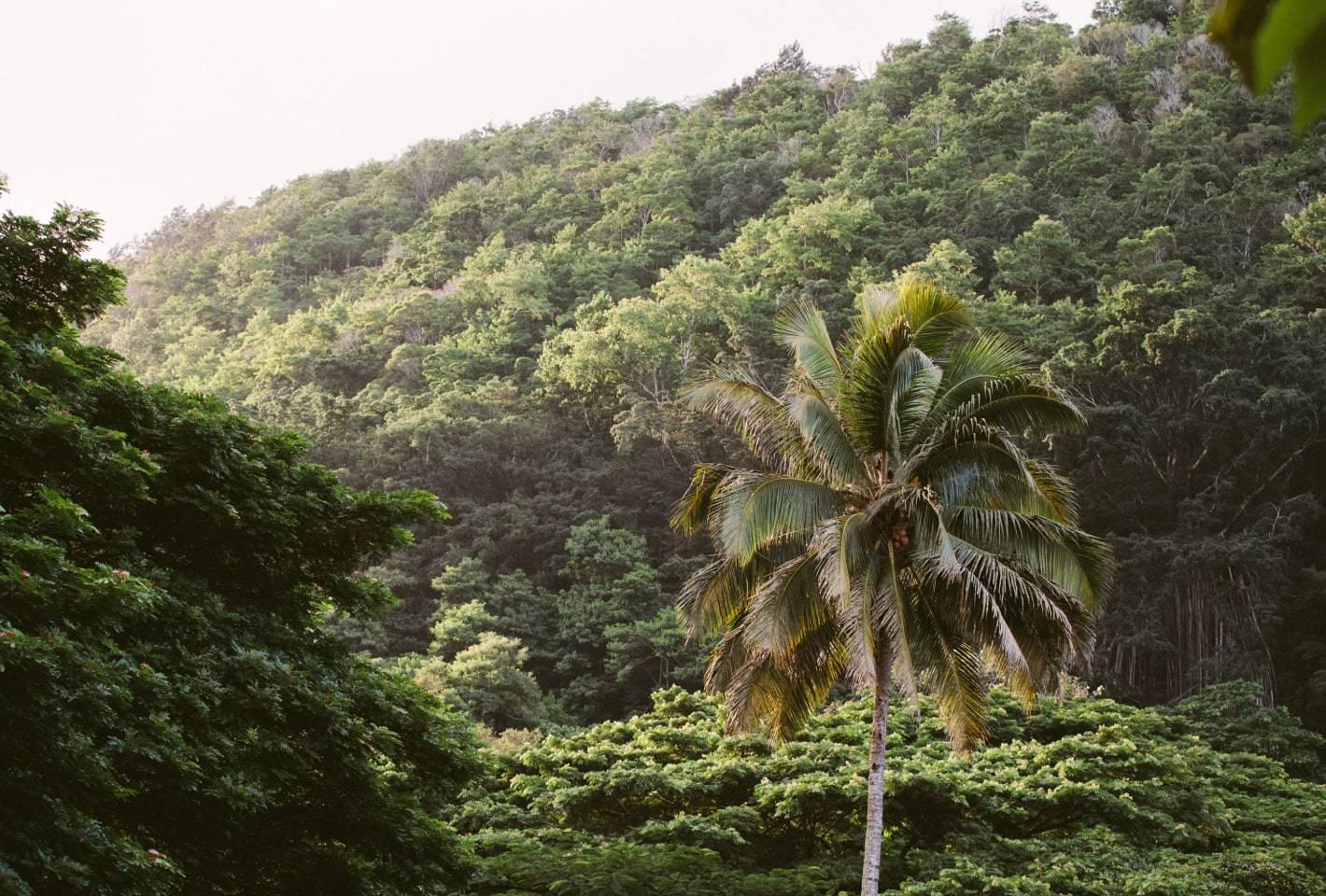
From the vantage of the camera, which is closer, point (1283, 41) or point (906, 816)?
point (1283, 41)

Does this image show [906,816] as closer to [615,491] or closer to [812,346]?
[812,346]

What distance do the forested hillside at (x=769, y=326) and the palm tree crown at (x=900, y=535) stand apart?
7.82m

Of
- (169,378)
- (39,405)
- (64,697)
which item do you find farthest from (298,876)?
(169,378)

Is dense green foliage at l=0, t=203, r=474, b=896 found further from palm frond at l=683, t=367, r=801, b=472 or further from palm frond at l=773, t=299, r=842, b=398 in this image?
palm frond at l=773, t=299, r=842, b=398

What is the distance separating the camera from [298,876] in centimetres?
686

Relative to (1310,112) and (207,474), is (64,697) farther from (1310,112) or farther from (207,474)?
(1310,112)

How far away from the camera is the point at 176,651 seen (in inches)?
261

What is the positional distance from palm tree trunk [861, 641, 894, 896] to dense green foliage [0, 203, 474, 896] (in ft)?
12.8

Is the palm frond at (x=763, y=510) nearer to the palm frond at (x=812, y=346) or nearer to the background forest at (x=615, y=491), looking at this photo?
the palm frond at (x=812, y=346)

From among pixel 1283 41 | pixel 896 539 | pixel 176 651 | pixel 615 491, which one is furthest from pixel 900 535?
pixel 615 491

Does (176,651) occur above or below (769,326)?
below

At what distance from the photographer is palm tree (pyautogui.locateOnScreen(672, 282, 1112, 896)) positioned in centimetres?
1003

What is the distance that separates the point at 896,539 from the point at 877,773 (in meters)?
2.06

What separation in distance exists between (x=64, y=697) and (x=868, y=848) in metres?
7.12
